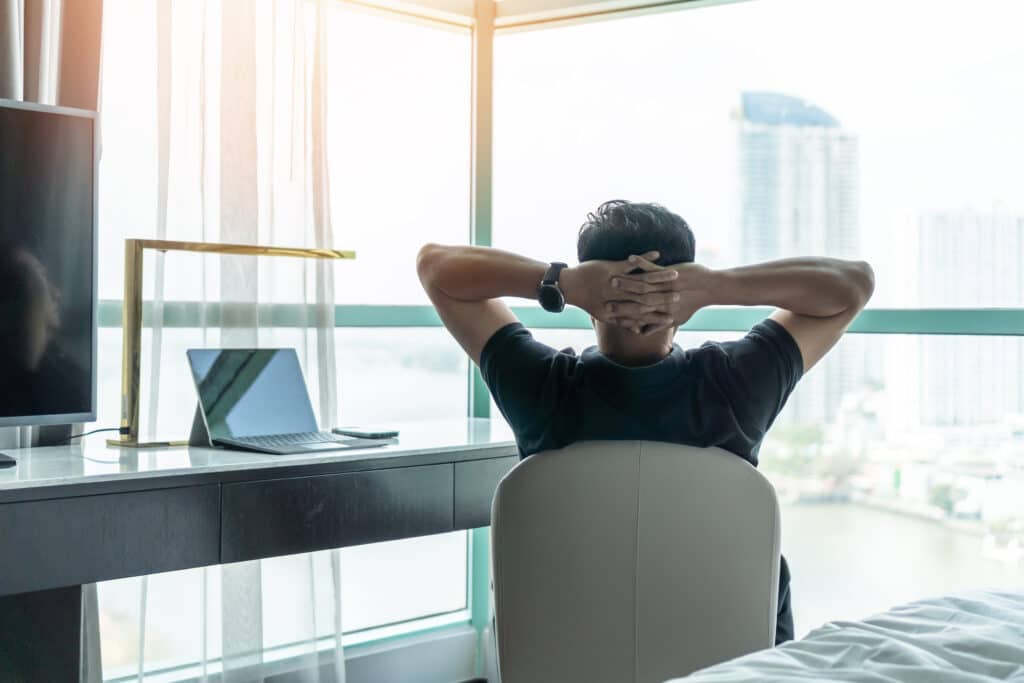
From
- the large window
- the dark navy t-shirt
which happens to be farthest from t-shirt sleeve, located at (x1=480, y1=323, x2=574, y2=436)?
the large window

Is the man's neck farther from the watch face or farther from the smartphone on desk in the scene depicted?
the smartphone on desk

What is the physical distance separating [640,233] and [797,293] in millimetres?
267

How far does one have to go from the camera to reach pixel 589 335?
310 centimetres

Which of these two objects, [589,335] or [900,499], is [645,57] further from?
[900,499]

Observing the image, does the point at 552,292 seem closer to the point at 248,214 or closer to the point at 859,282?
the point at 859,282

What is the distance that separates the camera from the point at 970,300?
2.55 m

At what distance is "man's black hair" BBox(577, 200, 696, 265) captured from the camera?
1477mm

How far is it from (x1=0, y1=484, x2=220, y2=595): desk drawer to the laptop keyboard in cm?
26

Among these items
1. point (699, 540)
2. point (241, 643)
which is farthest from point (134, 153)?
point (699, 540)

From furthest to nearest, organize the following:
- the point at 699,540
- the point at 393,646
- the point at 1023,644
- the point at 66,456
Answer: the point at 393,646
the point at 66,456
the point at 699,540
the point at 1023,644

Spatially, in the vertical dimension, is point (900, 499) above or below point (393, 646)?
above

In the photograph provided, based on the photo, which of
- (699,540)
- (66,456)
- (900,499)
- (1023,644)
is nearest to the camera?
(1023,644)

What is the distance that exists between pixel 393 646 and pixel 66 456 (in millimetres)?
1277

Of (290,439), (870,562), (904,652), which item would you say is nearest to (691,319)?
(870,562)
